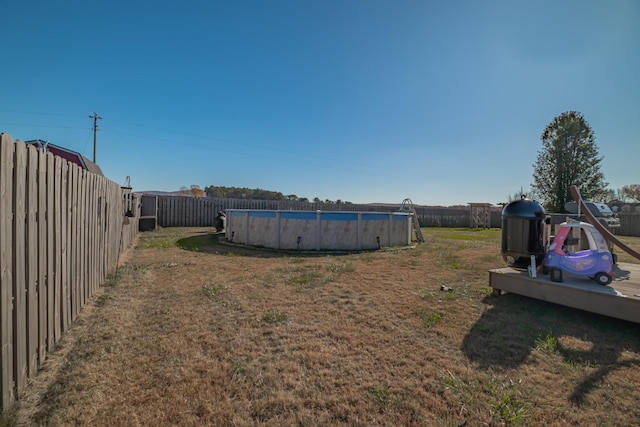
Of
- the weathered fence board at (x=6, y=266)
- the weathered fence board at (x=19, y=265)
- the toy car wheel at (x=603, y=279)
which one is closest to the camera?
the weathered fence board at (x=6, y=266)

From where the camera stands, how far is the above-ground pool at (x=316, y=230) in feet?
32.5

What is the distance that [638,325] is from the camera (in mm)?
3715

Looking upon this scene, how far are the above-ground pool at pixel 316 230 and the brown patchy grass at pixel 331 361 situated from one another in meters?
4.83

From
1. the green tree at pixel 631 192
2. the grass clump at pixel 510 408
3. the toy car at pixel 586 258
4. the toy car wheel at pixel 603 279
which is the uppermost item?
the green tree at pixel 631 192

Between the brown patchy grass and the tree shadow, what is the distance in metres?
0.02

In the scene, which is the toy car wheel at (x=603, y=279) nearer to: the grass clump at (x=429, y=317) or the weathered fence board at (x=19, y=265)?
the grass clump at (x=429, y=317)

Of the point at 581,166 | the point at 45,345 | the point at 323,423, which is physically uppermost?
the point at 581,166

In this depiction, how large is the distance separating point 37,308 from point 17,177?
114cm

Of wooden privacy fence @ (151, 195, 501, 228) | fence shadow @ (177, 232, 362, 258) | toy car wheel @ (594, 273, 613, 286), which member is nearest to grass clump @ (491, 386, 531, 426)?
toy car wheel @ (594, 273, 613, 286)

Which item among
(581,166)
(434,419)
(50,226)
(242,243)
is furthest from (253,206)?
(581,166)

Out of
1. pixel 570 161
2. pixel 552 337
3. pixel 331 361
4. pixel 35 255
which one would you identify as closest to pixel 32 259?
pixel 35 255

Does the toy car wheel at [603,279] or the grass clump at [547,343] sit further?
the toy car wheel at [603,279]

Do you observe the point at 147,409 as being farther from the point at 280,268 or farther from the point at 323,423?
the point at 280,268

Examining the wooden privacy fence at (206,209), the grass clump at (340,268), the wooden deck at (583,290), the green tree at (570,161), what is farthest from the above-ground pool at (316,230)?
A: the green tree at (570,161)
